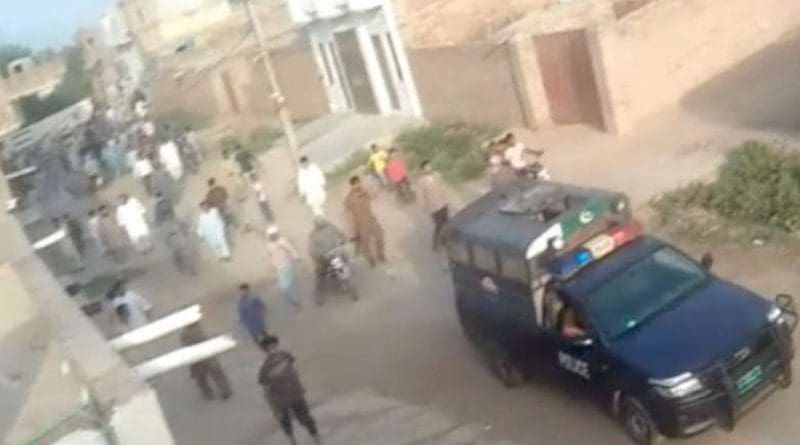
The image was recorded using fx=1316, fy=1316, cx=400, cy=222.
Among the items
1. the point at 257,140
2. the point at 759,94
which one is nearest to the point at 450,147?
the point at 759,94

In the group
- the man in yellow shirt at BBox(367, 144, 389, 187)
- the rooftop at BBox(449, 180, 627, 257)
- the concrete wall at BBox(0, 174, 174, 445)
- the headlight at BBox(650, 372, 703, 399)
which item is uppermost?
the concrete wall at BBox(0, 174, 174, 445)

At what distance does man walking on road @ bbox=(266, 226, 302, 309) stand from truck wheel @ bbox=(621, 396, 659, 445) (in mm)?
8053

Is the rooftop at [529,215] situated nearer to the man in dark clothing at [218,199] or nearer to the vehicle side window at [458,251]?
the vehicle side window at [458,251]

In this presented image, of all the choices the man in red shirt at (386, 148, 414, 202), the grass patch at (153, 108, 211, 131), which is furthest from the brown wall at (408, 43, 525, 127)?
the grass patch at (153, 108, 211, 131)

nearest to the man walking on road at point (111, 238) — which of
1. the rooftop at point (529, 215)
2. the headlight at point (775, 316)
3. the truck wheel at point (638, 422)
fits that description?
the rooftop at point (529, 215)

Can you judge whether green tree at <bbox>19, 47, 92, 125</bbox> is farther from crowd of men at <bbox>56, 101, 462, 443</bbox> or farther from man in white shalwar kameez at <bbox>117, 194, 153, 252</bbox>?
man in white shalwar kameez at <bbox>117, 194, 153, 252</bbox>

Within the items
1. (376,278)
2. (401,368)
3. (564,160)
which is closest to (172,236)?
(376,278)

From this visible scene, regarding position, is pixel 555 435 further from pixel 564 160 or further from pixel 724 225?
pixel 564 160

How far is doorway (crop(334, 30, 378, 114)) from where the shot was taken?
35062mm

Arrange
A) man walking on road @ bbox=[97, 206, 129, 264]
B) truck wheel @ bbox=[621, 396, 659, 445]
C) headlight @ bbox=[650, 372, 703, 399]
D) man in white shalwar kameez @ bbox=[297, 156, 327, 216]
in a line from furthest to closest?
1. man walking on road @ bbox=[97, 206, 129, 264]
2. man in white shalwar kameez @ bbox=[297, 156, 327, 216]
3. truck wheel @ bbox=[621, 396, 659, 445]
4. headlight @ bbox=[650, 372, 703, 399]

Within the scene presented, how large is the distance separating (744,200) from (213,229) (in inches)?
387

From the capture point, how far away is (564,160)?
23688 mm

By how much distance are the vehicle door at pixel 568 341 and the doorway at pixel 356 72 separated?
2215cm

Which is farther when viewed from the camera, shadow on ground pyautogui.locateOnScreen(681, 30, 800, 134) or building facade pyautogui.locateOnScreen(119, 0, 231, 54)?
building facade pyautogui.locateOnScreen(119, 0, 231, 54)
